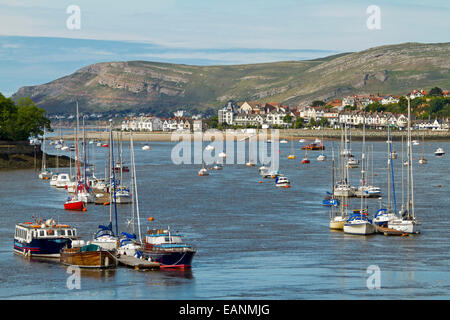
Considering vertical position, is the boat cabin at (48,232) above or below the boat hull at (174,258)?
above

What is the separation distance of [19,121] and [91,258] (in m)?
90.6

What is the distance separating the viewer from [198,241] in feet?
169

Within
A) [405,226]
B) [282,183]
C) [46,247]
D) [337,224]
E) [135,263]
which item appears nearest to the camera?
[135,263]

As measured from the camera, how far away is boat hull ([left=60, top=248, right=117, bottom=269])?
1656 inches

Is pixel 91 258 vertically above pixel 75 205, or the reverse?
pixel 75 205

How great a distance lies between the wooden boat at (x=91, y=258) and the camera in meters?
42.1

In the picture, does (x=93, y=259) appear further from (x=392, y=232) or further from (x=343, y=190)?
(x=343, y=190)

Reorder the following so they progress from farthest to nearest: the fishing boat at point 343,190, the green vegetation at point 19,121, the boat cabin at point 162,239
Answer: the green vegetation at point 19,121 → the fishing boat at point 343,190 → the boat cabin at point 162,239

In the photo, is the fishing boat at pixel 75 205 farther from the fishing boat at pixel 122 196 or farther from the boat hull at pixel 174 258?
the boat hull at pixel 174 258

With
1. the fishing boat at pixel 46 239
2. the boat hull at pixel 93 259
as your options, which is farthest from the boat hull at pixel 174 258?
the fishing boat at pixel 46 239

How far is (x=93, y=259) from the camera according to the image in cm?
4216

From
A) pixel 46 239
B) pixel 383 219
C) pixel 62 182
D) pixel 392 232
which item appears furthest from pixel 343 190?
pixel 46 239

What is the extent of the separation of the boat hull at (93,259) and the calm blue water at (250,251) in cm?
65
